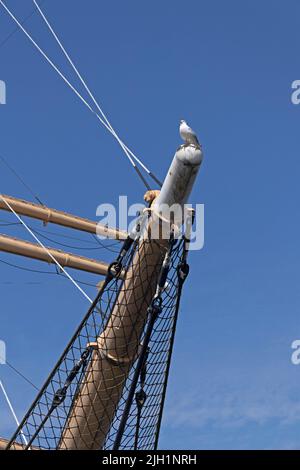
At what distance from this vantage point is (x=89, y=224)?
23.2 meters

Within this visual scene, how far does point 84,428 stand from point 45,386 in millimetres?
598

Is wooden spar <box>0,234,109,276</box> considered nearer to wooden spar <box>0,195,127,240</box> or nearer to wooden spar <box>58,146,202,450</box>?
wooden spar <box>0,195,127,240</box>

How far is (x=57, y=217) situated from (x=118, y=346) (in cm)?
1343

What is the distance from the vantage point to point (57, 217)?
883 inches

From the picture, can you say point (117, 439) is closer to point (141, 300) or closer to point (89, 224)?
point (141, 300)

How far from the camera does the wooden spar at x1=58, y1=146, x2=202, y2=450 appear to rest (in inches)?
348

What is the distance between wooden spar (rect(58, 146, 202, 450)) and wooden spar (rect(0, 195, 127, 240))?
1259 cm

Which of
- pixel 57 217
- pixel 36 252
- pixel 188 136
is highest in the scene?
pixel 57 217

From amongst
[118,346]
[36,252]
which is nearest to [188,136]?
[118,346]

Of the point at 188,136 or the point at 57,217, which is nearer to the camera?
the point at 188,136

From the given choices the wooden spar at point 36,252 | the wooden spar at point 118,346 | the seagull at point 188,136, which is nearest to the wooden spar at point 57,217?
the wooden spar at point 36,252

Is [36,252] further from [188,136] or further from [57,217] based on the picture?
[188,136]
